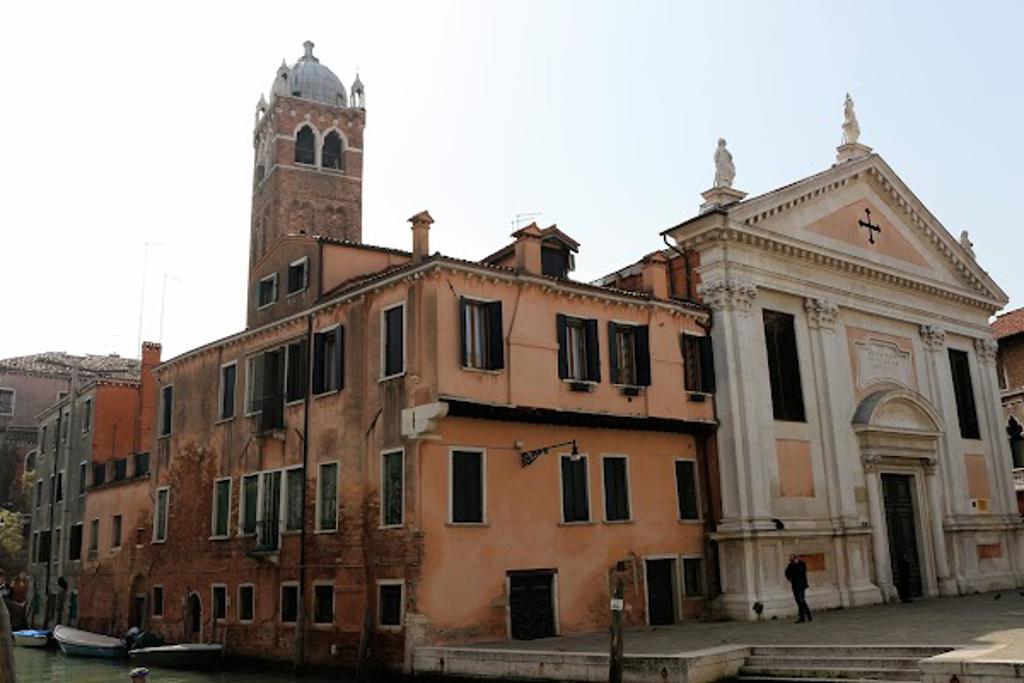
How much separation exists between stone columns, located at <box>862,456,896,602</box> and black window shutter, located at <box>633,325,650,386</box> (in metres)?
7.13

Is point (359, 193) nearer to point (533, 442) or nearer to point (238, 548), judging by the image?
point (238, 548)

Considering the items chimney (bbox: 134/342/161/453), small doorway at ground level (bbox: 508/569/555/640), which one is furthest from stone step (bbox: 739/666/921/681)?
chimney (bbox: 134/342/161/453)

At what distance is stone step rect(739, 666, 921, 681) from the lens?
12336 millimetres

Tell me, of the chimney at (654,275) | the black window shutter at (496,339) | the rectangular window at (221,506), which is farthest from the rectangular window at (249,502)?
the chimney at (654,275)

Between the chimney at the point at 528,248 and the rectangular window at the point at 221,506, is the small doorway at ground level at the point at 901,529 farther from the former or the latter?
the rectangular window at the point at 221,506

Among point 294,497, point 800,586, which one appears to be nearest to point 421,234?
point 294,497

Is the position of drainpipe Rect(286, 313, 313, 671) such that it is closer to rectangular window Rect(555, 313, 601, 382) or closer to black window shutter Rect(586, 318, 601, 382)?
rectangular window Rect(555, 313, 601, 382)

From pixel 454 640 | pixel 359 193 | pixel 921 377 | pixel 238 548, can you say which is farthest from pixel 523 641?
pixel 359 193

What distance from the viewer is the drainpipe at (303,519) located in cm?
1845

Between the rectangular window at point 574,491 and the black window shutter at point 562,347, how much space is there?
65.6 inches

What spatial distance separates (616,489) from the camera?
1911 cm

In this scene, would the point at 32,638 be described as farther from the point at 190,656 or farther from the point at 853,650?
the point at 853,650

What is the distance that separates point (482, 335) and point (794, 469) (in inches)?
347

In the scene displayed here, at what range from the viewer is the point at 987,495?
88.7 feet
